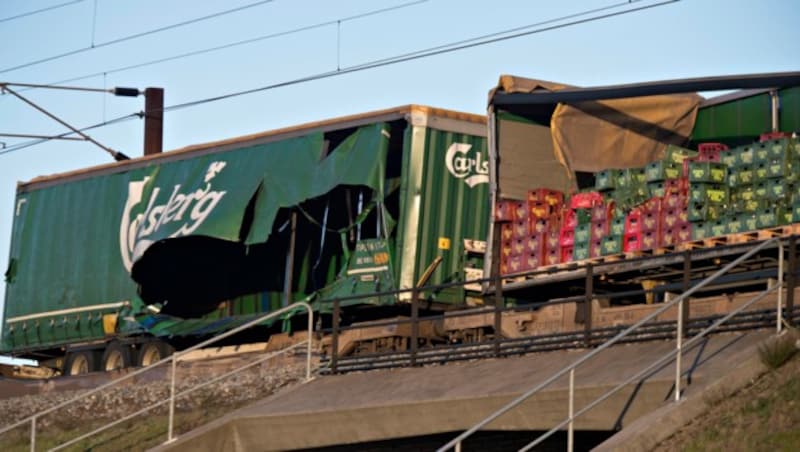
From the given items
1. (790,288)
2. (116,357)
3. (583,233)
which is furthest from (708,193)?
(116,357)

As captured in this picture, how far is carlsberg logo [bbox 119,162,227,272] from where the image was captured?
88.2ft

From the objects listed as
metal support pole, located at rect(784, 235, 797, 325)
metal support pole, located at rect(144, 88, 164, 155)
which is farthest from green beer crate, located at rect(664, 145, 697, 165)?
metal support pole, located at rect(144, 88, 164, 155)

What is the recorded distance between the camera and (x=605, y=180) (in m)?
20.0

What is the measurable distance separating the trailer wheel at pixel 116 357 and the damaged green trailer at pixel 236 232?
35 mm

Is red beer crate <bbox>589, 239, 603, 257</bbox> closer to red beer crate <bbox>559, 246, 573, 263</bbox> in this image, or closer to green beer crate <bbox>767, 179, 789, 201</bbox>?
red beer crate <bbox>559, 246, 573, 263</bbox>

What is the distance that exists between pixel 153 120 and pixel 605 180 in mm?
19614

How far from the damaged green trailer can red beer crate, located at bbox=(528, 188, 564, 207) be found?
2.51m

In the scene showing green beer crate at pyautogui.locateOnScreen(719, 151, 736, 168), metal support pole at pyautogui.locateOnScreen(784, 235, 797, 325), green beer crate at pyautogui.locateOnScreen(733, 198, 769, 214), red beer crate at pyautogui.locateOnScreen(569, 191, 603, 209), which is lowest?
metal support pole at pyautogui.locateOnScreen(784, 235, 797, 325)

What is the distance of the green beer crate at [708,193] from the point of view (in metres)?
18.6

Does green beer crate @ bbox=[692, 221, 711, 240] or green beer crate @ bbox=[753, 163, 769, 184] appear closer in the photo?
green beer crate @ bbox=[753, 163, 769, 184]

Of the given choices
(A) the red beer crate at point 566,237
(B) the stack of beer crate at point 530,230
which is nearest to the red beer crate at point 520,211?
(B) the stack of beer crate at point 530,230

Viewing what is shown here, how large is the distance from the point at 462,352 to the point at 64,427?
21.9 feet

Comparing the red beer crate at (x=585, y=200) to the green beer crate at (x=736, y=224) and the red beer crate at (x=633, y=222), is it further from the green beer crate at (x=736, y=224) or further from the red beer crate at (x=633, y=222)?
the green beer crate at (x=736, y=224)

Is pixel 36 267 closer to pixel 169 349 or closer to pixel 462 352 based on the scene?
pixel 169 349
